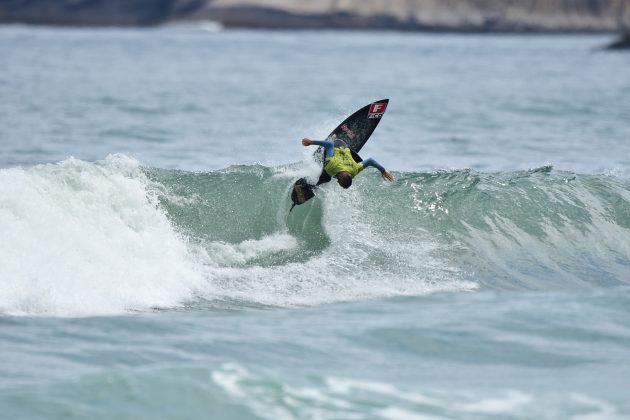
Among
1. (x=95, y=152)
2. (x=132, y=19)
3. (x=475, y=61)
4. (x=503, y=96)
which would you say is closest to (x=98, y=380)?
(x=95, y=152)

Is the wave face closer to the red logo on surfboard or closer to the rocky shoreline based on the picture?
the red logo on surfboard

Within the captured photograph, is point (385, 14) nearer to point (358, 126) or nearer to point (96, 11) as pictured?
point (96, 11)

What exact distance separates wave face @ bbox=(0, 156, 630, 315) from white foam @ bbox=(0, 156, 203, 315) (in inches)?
1.0

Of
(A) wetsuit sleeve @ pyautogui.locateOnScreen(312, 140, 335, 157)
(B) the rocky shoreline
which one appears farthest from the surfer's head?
(B) the rocky shoreline

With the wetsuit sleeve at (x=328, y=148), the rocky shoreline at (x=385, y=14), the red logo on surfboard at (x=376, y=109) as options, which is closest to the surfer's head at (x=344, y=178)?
the wetsuit sleeve at (x=328, y=148)

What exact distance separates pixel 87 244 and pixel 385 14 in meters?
130

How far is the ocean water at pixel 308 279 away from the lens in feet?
34.0

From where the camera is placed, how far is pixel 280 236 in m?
17.7

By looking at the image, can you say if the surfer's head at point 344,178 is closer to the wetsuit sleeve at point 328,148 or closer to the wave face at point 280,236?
the wetsuit sleeve at point 328,148

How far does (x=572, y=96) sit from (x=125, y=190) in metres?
33.4

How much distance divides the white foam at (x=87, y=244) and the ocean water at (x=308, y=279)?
0.03 m

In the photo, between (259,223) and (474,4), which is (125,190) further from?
(474,4)

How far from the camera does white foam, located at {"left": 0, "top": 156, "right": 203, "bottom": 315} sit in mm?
13602

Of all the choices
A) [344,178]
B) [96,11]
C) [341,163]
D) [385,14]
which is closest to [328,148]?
[341,163]
